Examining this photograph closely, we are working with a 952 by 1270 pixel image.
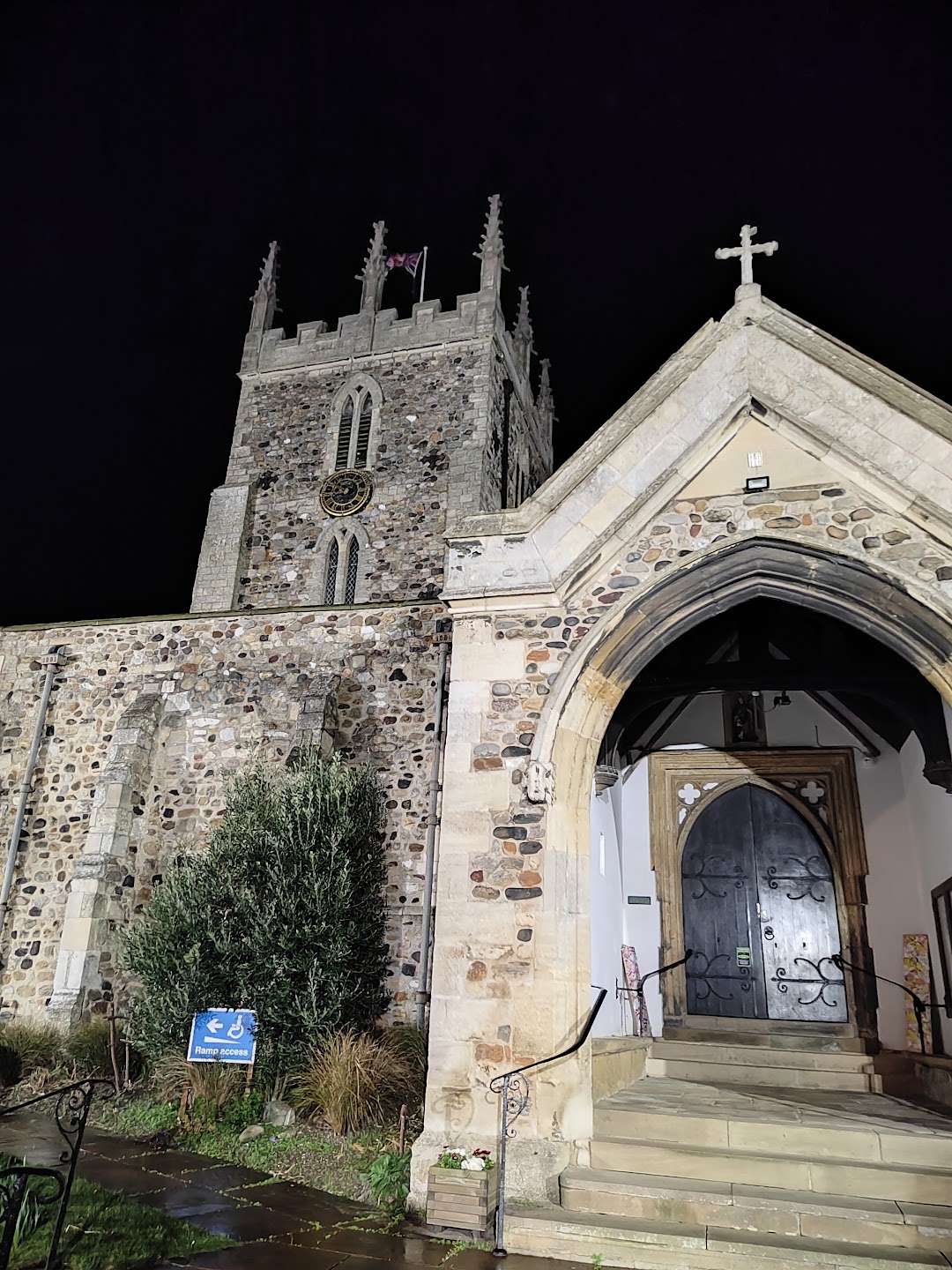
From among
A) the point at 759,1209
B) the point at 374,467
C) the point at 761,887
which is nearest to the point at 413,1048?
the point at 759,1209

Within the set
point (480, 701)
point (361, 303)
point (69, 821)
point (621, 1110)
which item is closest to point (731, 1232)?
point (621, 1110)

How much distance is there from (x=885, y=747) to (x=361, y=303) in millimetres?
17440

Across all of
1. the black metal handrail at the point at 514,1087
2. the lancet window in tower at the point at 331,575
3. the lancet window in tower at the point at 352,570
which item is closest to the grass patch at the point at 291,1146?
the black metal handrail at the point at 514,1087

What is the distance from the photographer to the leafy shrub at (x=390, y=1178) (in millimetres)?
6527

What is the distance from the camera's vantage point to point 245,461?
2097 centimetres

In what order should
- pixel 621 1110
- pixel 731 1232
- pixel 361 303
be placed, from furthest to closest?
pixel 361 303, pixel 621 1110, pixel 731 1232

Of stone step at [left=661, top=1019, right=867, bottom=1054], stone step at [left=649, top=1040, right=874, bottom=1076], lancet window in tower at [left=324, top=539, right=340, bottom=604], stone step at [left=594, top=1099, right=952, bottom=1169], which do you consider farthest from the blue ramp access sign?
lancet window in tower at [left=324, top=539, right=340, bottom=604]

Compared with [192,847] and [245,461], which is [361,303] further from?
[192,847]

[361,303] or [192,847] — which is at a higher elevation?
[361,303]

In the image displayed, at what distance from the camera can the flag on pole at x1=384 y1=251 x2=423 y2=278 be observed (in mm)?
23422

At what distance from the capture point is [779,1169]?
6.03 metres

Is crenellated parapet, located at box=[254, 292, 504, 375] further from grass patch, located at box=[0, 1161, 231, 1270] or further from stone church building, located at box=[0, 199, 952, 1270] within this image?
grass patch, located at box=[0, 1161, 231, 1270]

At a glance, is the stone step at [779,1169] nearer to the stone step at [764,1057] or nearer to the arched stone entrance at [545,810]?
the arched stone entrance at [545,810]

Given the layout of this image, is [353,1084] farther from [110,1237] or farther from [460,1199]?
[110,1237]
